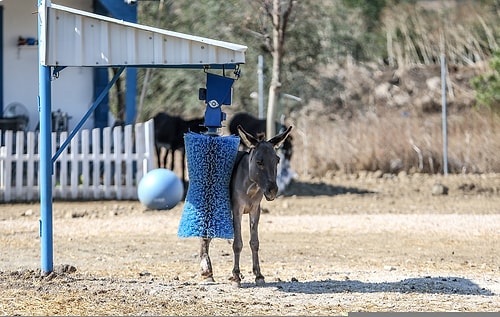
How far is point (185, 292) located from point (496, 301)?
3.02m

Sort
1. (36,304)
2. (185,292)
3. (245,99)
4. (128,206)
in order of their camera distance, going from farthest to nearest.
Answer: (245,99) < (128,206) < (185,292) < (36,304)

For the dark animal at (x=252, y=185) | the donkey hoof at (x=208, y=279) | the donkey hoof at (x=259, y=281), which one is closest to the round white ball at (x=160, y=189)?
the dark animal at (x=252, y=185)

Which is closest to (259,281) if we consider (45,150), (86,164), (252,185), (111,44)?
(252,185)

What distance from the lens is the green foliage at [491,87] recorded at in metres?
25.2

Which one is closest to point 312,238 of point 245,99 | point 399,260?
point 399,260

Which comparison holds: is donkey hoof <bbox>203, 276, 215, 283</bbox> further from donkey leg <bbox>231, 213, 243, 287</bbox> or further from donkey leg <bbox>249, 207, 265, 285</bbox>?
donkey leg <bbox>249, 207, 265, 285</bbox>

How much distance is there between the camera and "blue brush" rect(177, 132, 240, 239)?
1102 centimetres

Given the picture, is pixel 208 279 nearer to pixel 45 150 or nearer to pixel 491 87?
pixel 45 150

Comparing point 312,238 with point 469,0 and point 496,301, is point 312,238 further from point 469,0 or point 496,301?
point 469,0

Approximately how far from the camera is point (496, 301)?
32.6ft

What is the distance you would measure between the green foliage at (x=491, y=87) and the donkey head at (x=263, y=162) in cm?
1515

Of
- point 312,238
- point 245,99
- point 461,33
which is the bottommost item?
point 312,238

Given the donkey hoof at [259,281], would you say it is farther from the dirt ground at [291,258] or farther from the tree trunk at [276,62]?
the tree trunk at [276,62]

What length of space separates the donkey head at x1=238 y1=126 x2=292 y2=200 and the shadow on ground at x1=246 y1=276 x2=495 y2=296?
3.60 feet
